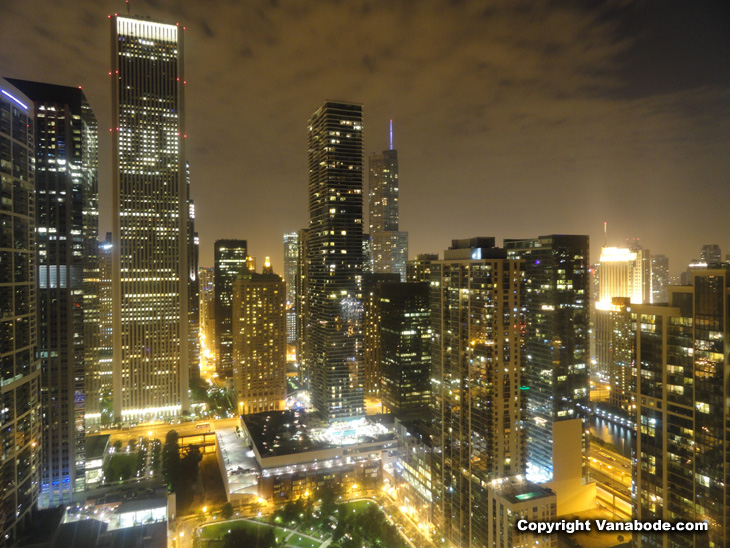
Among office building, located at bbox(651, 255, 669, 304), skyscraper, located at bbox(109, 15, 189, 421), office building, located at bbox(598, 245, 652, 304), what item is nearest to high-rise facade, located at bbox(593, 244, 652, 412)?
office building, located at bbox(598, 245, 652, 304)

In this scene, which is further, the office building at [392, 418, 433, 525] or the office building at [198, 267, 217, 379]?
the office building at [198, 267, 217, 379]

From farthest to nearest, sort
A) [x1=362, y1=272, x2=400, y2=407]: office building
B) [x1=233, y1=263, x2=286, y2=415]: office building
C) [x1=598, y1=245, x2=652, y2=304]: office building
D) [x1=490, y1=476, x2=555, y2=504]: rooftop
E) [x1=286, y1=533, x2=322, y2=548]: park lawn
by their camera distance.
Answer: [x1=598, y1=245, x2=652, y2=304]: office building, [x1=362, y1=272, x2=400, y2=407]: office building, [x1=233, y1=263, x2=286, y2=415]: office building, [x1=286, y1=533, x2=322, y2=548]: park lawn, [x1=490, y1=476, x2=555, y2=504]: rooftop

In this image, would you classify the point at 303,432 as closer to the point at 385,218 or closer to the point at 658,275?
the point at 658,275

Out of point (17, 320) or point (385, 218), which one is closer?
point (17, 320)

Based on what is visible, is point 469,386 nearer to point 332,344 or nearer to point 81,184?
point 332,344

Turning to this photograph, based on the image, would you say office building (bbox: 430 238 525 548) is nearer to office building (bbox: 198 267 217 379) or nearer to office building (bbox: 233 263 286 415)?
office building (bbox: 233 263 286 415)

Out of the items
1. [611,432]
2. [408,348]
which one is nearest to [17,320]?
[408,348]
